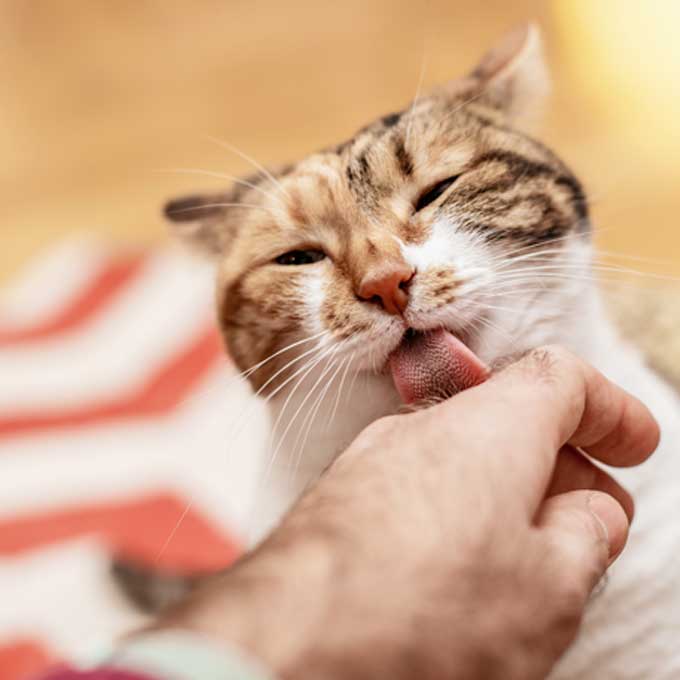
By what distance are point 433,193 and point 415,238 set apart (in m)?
0.10

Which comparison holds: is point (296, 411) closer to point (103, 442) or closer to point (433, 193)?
point (433, 193)

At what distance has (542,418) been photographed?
0.78 meters

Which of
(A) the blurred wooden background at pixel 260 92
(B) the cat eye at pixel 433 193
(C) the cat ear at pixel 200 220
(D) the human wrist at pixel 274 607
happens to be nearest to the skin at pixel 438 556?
(D) the human wrist at pixel 274 607

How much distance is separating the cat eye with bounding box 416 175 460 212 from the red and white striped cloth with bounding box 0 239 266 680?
47cm

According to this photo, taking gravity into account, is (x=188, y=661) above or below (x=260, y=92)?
below

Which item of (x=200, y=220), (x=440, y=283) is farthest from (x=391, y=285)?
(x=200, y=220)

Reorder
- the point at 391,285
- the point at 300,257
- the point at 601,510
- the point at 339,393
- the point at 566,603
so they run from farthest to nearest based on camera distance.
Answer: the point at 300,257 → the point at 339,393 → the point at 391,285 → the point at 601,510 → the point at 566,603

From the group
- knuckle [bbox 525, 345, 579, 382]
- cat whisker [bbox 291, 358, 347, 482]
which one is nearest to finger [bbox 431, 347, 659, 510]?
knuckle [bbox 525, 345, 579, 382]

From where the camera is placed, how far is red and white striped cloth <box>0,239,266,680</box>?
6.34 ft

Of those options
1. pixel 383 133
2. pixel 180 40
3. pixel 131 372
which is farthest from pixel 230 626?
pixel 180 40

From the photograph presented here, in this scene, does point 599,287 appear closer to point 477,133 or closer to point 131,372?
point 477,133

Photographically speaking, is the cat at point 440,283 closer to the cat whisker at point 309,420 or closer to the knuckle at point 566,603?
the cat whisker at point 309,420

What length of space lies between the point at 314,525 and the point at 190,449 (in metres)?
1.63

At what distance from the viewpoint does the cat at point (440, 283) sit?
1.00 meters
